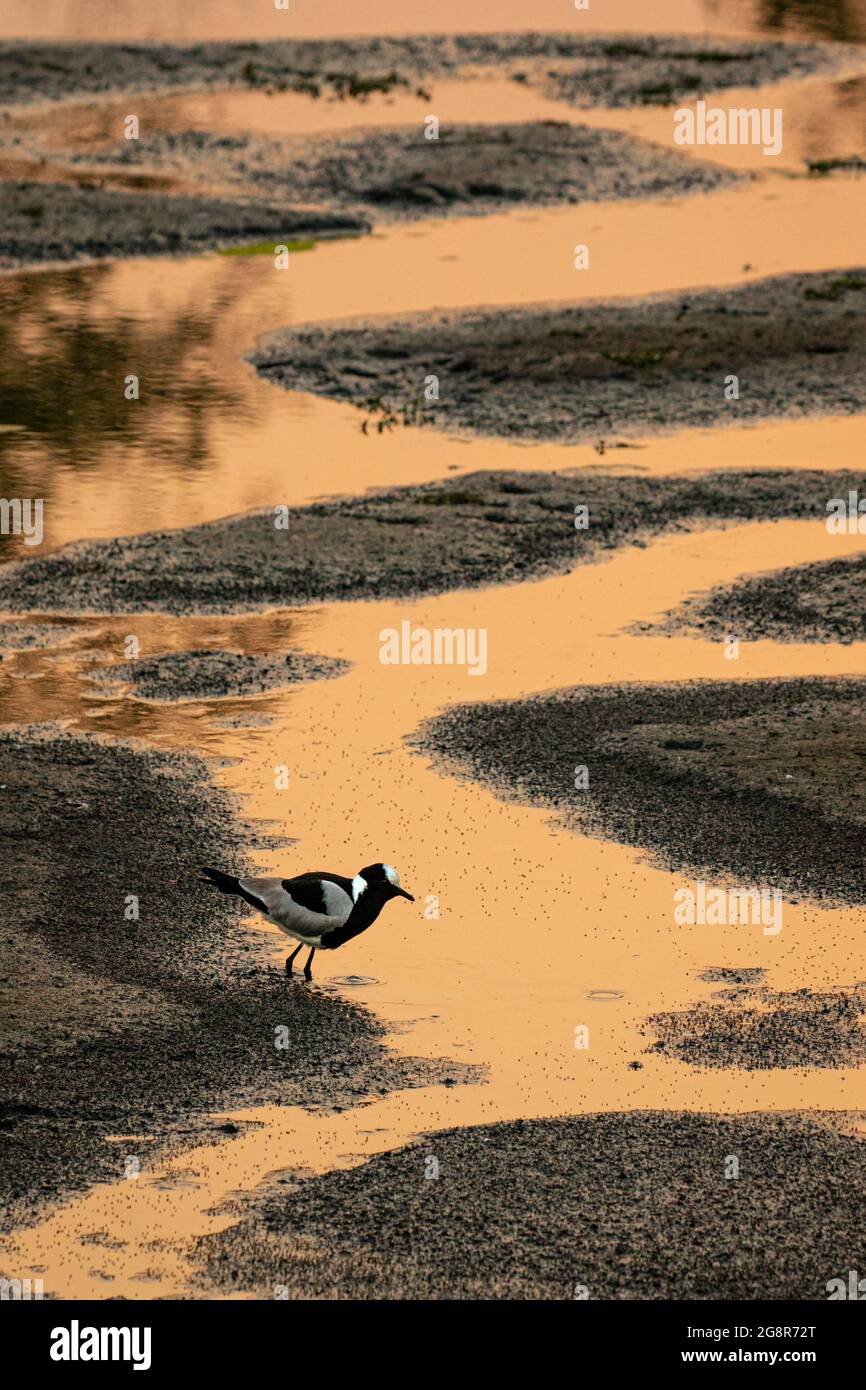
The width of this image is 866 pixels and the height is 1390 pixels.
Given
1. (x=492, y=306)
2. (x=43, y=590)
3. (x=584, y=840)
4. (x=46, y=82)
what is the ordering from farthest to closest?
(x=46, y=82), (x=492, y=306), (x=43, y=590), (x=584, y=840)

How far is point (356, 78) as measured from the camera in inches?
1415

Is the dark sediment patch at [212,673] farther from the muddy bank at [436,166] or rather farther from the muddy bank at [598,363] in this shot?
the muddy bank at [436,166]

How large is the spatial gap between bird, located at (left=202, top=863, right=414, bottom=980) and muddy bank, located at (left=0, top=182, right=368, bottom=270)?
17011 mm

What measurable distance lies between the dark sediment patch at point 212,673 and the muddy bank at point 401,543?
94 cm

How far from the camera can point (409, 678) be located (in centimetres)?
1468

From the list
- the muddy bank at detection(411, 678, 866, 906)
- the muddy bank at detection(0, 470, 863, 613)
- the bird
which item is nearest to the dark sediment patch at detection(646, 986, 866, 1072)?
the muddy bank at detection(411, 678, 866, 906)

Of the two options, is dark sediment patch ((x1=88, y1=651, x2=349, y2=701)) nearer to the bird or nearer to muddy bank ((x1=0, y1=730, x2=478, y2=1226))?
muddy bank ((x1=0, y1=730, x2=478, y2=1226))

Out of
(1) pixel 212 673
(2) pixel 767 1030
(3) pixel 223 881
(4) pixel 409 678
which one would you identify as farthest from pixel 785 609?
(3) pixel 223 881

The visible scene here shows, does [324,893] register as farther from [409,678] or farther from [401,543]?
[401,543]

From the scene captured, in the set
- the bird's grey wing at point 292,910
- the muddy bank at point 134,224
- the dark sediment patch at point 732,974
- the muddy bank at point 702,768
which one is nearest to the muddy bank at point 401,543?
the muddy bank at point 702,768

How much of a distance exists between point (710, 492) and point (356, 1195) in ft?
34.1

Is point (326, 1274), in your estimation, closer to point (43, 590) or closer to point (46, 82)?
point (43, 590)

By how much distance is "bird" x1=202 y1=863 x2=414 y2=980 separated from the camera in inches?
409

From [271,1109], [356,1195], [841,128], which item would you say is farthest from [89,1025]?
[841,128]
